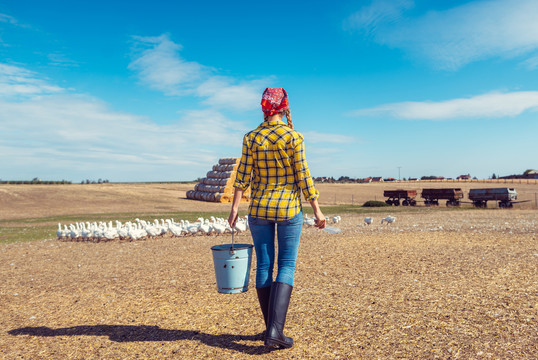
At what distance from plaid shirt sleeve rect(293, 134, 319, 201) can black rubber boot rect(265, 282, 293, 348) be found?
1.05 meters

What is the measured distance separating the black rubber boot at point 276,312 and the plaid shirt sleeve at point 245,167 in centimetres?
118

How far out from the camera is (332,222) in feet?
67.3

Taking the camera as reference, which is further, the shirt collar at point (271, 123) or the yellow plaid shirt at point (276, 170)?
the shirt collar at point (271, 123)

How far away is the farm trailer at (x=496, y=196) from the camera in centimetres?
3547

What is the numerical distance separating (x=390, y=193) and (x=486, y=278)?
3522 centimetres

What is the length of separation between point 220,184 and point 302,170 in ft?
131

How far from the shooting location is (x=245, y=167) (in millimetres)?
4496

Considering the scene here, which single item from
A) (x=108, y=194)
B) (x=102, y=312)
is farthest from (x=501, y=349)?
(x=108, y=194)

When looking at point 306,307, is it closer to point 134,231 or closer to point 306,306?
point 306,306

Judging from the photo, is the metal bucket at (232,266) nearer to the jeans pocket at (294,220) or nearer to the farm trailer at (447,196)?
the jeans pocket at (294,220)

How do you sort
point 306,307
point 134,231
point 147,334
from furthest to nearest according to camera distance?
point 134,231 < point 306,307 < point 147,334

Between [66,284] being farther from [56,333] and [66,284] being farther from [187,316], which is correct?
[187,316]

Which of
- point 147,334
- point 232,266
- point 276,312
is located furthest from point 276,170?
point 147,334

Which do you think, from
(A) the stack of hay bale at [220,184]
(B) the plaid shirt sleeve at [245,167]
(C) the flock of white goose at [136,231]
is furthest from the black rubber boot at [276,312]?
(A) the stack of hay bale at [220,184]
